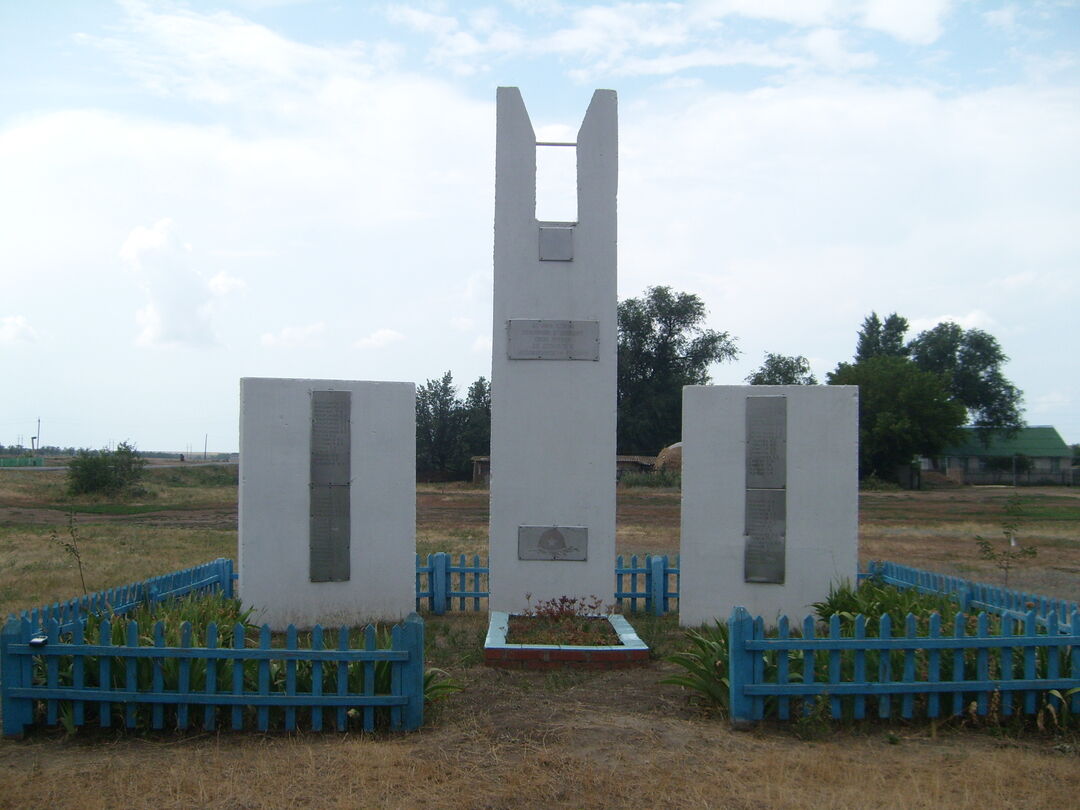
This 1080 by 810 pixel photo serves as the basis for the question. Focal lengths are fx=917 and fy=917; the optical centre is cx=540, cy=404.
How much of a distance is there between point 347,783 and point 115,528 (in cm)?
2041

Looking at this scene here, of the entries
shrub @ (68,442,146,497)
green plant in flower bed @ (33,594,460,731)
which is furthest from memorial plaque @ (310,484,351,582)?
shrub @ (68,442,146,497)

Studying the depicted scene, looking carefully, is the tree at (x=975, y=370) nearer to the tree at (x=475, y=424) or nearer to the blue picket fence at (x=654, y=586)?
the tree at (x=475, y=424)

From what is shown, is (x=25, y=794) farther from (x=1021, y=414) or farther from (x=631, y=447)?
(x=1021, y=414)

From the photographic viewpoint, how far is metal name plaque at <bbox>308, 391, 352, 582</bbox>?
961cm

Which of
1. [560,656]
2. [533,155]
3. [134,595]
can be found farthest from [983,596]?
[134,595]

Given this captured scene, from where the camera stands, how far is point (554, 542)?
31.7 ft

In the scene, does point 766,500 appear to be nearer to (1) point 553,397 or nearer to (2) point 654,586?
(2) point 654,586

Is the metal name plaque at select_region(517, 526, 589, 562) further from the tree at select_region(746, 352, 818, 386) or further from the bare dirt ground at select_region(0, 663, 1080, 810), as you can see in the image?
the tree at select_region(746, 352, 818, 386)

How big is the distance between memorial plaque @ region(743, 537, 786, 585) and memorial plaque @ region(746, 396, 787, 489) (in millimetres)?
571

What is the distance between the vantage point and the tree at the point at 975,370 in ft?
258

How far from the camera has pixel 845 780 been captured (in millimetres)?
5094

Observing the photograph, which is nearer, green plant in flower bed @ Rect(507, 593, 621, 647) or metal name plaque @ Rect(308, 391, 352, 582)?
green plant in flower bed @ Rect(507, 593, 621, 647)

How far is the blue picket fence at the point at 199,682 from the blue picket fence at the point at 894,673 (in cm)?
217

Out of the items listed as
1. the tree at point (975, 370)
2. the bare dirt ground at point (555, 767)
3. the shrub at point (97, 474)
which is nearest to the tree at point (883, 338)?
the tree at point (975, 370)
